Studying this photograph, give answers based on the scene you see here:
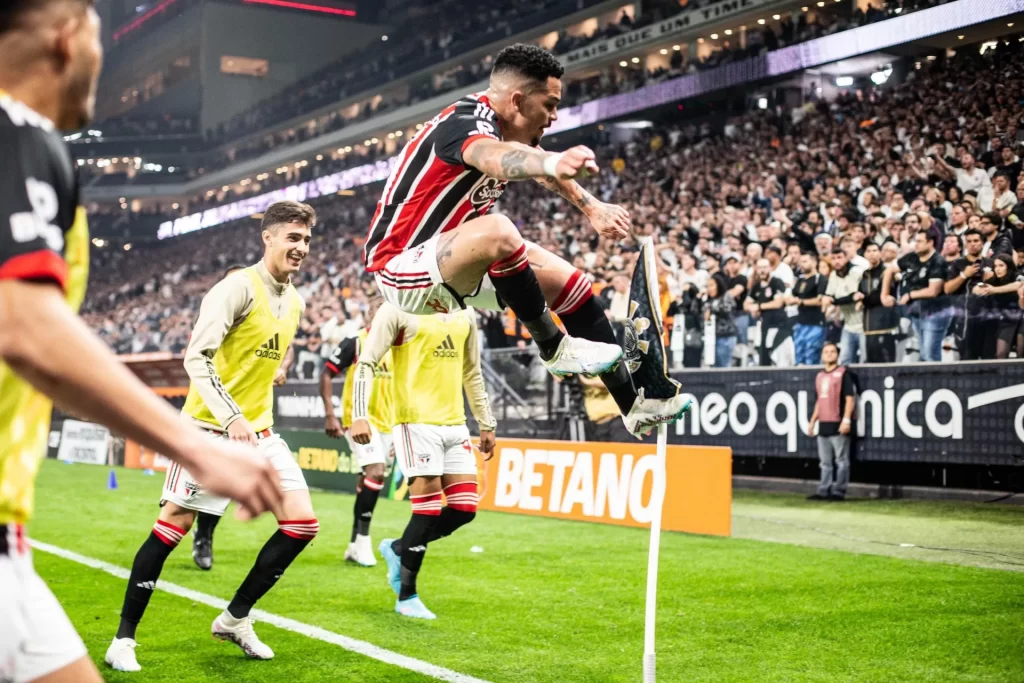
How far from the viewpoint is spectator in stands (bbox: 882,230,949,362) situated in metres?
11.6

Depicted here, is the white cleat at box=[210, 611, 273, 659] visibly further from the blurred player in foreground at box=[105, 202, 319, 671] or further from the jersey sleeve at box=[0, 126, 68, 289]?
the jersey sleeve at box=[0, 126, 68, 289]

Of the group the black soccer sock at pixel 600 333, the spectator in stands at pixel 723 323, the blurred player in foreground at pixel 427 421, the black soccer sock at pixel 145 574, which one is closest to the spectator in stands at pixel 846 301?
the spectator in stands at pixel 723 323

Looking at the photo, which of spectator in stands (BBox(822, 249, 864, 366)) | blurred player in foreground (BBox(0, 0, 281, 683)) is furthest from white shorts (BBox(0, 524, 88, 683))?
spectator in stands (BBox(822, 249, 864, 366))

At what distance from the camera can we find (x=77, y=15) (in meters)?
1.93

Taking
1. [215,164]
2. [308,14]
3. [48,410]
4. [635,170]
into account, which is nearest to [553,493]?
[48,410]

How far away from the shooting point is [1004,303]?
11.0m

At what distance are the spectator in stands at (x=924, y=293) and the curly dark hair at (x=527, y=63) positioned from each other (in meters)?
8.37

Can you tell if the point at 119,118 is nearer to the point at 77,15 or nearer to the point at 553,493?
the point at 553,493

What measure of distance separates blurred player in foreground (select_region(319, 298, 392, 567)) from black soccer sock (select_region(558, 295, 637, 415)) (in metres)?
4.68

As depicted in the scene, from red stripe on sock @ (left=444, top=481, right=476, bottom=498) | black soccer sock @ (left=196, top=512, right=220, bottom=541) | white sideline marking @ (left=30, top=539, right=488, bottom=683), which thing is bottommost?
white sideline marking @ (left=30, top=539, right=488, bottom=683)

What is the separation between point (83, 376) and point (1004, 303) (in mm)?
11096

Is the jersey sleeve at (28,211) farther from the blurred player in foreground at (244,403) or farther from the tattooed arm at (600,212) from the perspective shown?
the blurred player in foreground at (244,403)

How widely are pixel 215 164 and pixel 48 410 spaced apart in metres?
55.0

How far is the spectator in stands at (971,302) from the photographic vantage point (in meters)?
11.2
